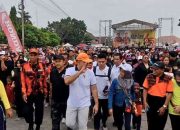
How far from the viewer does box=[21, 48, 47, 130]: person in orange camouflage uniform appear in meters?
8.59

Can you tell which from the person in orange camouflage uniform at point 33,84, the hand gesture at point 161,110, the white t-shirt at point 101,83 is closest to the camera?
the hand gesture at point 161,110

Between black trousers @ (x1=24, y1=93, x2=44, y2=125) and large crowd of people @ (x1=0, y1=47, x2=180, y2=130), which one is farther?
black trousers @ (x1=24, y1=93, x2=44, y2=125)

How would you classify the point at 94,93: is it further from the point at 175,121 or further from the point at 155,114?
the point at 175,121

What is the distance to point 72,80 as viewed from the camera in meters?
6.84

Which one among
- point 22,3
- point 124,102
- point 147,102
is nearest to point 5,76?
point 124,102

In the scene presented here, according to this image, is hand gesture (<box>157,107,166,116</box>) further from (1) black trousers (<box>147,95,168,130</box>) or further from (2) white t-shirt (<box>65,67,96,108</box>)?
(2) white t-shirt (<box>65,67,96,108</box>)

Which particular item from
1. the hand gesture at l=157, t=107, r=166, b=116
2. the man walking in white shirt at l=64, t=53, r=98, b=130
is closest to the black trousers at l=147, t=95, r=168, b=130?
the hand gesture at l=157, t=107, r=166, b=116

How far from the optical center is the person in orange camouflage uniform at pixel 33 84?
338 inches

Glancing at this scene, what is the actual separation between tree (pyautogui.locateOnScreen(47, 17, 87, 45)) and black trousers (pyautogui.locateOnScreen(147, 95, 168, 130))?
4076 inches

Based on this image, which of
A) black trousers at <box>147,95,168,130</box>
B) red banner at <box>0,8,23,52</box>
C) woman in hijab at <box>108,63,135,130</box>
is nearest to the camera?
black trousers at <box>147,95,168,130</box>

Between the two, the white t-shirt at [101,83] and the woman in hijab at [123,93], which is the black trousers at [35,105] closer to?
the white t-shirt at [101,83]

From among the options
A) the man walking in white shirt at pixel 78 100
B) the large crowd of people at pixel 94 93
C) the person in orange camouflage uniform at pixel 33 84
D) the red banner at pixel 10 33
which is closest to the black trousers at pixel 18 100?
the large crowd of people at pixel 94 93

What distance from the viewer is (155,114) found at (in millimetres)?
7480

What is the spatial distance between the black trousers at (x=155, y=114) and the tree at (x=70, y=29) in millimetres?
103529
